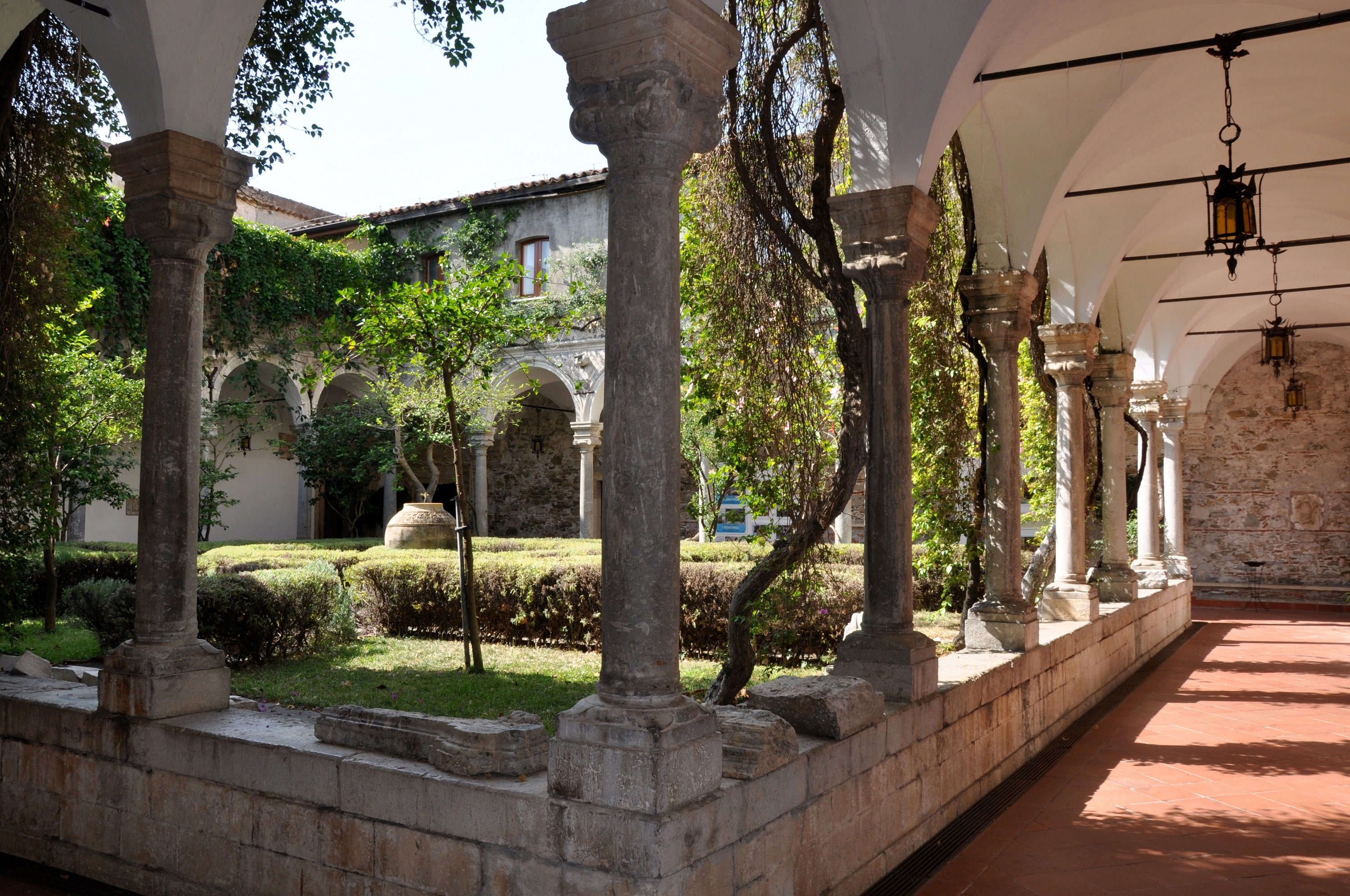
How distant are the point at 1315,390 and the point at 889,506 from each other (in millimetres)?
13830

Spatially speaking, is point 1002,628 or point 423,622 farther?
point 423,622

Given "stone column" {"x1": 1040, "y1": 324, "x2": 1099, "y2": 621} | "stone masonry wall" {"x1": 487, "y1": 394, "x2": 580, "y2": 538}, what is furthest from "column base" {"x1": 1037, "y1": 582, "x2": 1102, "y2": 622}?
"stone masonry wall" {"x1": 487, "y1": 394, "x2": 580, "y2": 538}

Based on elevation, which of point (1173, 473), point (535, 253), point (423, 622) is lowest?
point (423, 622)

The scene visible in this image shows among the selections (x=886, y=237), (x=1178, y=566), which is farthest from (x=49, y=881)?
(x=1178, y=566)

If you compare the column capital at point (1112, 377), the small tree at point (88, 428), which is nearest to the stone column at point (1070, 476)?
the column capital at point (1112, 377)

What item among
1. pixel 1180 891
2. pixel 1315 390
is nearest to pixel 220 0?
pixel 1180 891

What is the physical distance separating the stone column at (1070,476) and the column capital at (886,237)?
3596 millimetres

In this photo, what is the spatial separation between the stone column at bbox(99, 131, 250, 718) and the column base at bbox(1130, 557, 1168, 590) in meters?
9.69

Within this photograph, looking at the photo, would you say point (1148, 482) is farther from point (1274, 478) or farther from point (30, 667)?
point (30, 667)

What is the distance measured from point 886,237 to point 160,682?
335cm

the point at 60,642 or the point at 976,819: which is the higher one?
the point at 60,642

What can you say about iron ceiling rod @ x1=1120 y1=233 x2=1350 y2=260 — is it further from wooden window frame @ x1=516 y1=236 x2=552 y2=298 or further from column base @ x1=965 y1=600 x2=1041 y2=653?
wooden window frame @ x1=516 y1=236 x2=552 y2=298

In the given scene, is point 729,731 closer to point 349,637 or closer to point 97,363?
point 349,637

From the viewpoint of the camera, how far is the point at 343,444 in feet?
57.0
